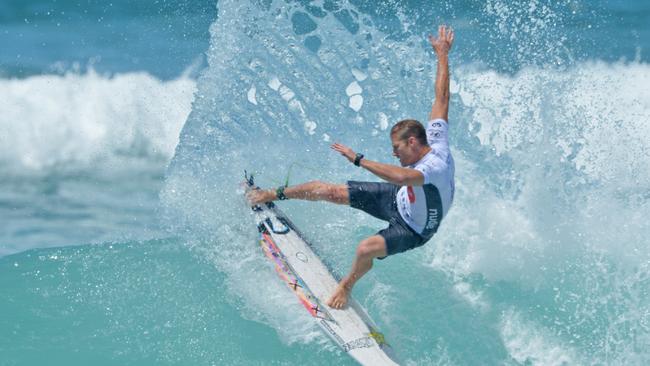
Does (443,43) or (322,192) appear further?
(322,192)

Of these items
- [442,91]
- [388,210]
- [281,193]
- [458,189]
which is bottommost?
[458,189]

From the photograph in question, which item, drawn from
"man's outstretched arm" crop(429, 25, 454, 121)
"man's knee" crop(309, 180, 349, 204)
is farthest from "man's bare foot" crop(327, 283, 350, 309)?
"man's outstretched arm" crop(429, 25, 454, 121)

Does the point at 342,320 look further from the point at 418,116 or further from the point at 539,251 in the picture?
the point at 418,116

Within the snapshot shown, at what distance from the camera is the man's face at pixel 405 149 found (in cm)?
597

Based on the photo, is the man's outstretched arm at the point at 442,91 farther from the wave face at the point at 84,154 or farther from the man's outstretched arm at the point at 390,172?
Answer: the wave face at the point at 84,154

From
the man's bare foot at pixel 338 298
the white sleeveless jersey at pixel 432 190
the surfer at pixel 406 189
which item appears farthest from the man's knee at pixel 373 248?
the man's bare foot at pixel 338 298

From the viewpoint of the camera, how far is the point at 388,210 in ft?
21.9

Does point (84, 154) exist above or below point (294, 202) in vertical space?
below

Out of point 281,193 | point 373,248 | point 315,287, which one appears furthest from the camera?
point 281,193

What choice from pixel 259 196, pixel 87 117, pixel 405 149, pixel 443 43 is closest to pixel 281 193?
pixel 259 196

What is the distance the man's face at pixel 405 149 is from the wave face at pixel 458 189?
1.81m

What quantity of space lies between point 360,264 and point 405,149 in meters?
1.16

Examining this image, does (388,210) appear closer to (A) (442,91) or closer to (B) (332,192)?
(B) (332,192)

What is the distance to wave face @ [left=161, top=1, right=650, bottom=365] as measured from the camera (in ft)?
22.9
